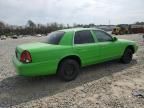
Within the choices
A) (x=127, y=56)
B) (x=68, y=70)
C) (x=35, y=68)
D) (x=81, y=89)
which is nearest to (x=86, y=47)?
(x=68, y=70)

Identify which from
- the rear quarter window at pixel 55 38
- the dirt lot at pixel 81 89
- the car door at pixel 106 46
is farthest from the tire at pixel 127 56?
the rear quarter window at pixel 55 38

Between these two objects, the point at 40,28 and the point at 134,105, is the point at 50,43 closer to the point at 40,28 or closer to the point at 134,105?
the point at 134,105

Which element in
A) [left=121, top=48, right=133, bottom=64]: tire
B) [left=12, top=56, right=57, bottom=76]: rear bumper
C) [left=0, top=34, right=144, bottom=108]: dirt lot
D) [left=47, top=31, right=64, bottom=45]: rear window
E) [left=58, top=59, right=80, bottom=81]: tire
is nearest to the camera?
[left=0, top=34, right=144, bottom=108]: dirt lot

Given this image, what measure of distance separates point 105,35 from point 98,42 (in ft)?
1.93

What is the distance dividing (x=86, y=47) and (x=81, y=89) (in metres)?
1.48

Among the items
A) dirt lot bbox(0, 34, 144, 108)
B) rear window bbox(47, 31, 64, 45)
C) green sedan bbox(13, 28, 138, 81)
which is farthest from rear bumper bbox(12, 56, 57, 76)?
rear window bbox(47, 31, 64, 45)

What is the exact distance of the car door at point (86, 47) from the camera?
5.69 meters

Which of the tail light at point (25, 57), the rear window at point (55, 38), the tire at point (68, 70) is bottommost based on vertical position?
the tire at point (68, 70)

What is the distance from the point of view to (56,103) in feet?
13.7

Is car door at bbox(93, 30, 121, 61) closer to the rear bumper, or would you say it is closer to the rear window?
the rear window

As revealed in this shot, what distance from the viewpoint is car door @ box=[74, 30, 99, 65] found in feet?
18.7

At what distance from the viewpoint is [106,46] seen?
6.43m

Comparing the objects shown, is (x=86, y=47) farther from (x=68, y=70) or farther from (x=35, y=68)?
(x=35, y=68)

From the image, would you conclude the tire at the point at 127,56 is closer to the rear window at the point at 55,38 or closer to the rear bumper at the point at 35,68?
the rear window at the point at 55,38
